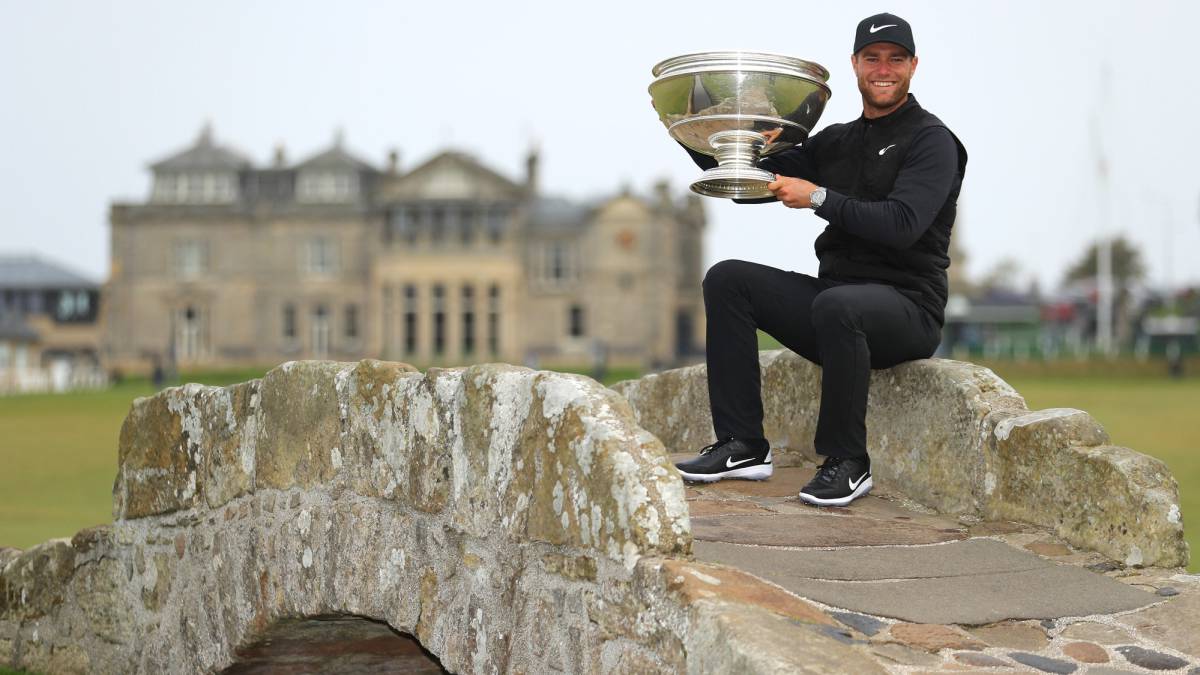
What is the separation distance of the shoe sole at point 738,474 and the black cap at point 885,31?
1.85m

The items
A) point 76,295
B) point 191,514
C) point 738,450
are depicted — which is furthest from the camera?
point 76,295

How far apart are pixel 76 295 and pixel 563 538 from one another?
79243 mm

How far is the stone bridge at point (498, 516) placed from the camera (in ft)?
11.8

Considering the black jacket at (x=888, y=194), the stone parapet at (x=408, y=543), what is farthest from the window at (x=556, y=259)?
the black jacket at (x=888, y=194)

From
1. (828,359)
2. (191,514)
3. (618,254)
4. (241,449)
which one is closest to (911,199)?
(828,359)

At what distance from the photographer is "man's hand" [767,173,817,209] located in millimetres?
5164

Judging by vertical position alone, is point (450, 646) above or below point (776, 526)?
below

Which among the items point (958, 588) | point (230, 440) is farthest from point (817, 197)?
point (230, 440)

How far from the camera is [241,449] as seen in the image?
5.80 m

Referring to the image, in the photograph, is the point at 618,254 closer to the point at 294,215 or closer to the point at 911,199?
the point at 294,215

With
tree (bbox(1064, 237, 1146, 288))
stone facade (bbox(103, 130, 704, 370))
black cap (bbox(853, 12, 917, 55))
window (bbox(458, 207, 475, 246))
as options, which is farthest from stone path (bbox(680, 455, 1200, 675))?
tree (bbox(1064, 237, 1146, 288))

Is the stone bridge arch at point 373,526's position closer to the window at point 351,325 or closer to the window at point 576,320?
the window at point 576,320

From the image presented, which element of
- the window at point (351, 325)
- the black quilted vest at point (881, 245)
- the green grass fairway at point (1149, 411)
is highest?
the black quilted vest at point (881, 245)

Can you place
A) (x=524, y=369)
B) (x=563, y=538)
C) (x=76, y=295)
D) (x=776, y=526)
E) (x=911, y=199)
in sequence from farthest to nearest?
(x=76, y=295) → (x=911, y=199) → (x=776, y=526) → (x=524, y=369) → (x=563, y=538)
